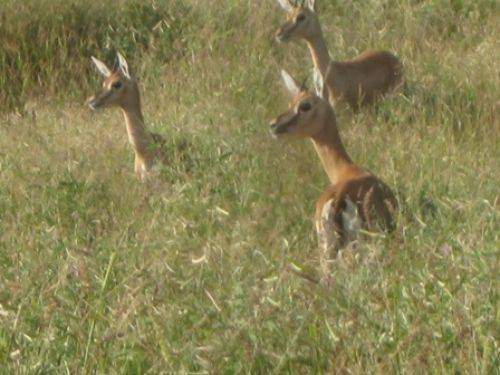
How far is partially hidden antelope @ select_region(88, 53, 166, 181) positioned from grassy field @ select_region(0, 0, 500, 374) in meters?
0.12

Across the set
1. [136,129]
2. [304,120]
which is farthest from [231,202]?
[136,129]

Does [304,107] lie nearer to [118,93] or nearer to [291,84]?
[291,84]

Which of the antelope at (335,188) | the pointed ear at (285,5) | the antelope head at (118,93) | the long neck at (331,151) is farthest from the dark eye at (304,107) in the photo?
the pointed ear at (285,5)

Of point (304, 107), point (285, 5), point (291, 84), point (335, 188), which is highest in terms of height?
point (335, 188)

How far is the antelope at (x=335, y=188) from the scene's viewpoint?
6.09m

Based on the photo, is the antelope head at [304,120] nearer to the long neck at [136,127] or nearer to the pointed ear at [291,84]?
the pointed ear at [291,84]

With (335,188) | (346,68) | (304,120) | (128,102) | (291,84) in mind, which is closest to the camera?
(335,188)

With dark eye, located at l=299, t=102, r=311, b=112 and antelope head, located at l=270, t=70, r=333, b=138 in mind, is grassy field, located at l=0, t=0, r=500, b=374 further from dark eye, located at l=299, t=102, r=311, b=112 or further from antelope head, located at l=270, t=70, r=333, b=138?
dark eye, located at l=299, t=102, r=311, b=112

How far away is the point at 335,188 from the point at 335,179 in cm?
49

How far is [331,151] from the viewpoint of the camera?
284 inches

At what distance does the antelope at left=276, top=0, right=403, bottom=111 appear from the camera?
9758 mm

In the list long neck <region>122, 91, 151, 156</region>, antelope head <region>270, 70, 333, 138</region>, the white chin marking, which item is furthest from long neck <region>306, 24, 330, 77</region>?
the white chin marking

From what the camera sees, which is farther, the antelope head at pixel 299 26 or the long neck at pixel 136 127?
the antelope head at pixel 299 26

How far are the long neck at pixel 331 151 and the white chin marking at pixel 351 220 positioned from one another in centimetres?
69
